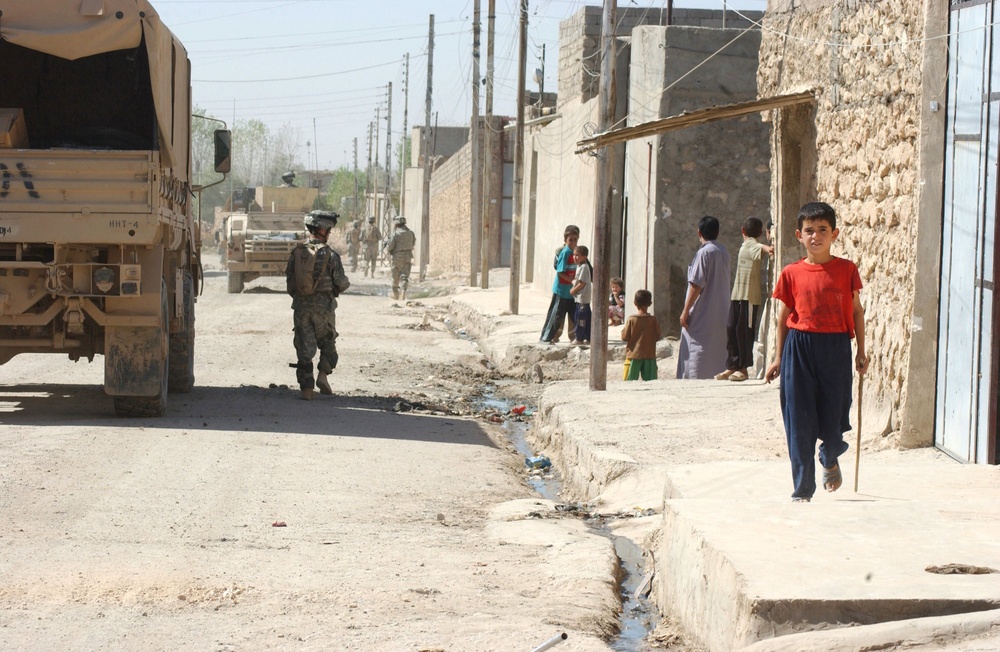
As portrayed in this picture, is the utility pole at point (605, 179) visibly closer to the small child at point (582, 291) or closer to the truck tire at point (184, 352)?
the small child at point (582, 291)

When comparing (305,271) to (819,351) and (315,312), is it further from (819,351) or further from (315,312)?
(819,351)

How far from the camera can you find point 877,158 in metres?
8.07

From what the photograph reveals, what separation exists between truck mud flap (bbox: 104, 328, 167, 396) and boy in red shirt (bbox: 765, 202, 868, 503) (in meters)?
5.39

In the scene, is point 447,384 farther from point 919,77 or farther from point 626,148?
point 919,77

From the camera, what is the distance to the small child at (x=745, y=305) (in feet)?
35.3

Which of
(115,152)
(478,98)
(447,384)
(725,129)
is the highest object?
(478,98)

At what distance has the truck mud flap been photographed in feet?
30.3

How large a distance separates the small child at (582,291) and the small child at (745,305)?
9.48 ft

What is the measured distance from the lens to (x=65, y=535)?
5.81 metres

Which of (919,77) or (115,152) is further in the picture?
(115,152)

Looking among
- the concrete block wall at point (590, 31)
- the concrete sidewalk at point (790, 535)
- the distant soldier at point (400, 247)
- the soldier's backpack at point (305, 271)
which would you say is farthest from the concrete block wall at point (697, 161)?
the distant soldier at point (400, 247)

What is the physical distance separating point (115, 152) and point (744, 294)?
5369 mm

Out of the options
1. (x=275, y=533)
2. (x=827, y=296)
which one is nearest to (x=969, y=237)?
(x=827, y=296)

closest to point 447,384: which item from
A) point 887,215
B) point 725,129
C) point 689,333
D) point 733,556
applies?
point 689,333
